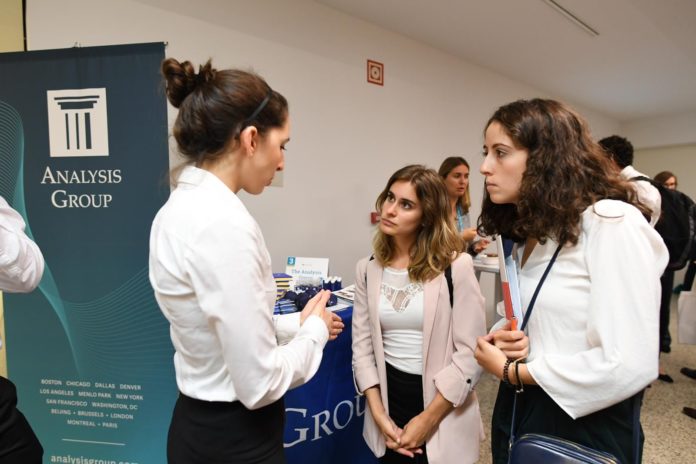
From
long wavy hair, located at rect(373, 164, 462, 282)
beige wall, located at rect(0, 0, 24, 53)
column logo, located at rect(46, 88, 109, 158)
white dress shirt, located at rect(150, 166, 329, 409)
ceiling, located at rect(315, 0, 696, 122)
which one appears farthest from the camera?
ceiling, located at rect(315, 0, 696, 122)

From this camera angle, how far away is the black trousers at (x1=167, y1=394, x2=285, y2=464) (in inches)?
32.8

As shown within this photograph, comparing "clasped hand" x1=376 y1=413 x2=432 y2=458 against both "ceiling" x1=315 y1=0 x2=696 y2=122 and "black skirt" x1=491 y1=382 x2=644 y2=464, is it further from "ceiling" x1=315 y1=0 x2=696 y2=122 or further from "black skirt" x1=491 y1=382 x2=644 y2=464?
"ceiling" x1=315 y1=0 x2=696 y2=122

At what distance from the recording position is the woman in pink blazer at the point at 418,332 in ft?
4.15

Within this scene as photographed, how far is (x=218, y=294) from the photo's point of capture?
2.26 feet

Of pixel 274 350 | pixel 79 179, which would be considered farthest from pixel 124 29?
pixel 274 350

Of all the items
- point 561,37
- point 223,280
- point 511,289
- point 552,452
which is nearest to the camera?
point 223,280

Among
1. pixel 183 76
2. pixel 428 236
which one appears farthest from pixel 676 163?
pixel 183 76

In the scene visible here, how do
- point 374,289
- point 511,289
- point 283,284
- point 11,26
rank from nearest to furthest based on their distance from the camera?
point 511,289 → point 374,289 → point 11,26 → point 283,284

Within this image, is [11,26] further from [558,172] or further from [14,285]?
[558,172]

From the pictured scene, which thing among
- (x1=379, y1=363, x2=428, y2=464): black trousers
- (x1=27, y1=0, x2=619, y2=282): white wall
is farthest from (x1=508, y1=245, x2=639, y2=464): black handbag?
(x1=27, y1=0, x2=619, y2=282): white wall

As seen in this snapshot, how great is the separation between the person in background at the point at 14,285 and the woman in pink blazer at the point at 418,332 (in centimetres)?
100

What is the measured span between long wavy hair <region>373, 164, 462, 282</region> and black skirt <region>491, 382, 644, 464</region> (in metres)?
0.49

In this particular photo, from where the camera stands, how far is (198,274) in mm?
697

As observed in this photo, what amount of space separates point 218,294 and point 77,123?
1.45 m
